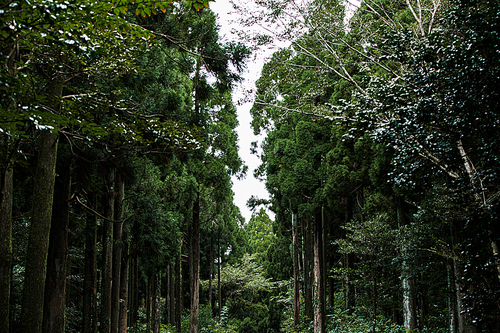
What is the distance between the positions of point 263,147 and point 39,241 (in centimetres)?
1477

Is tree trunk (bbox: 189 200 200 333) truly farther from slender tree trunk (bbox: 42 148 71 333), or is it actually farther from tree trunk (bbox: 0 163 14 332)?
tree trunk (bbox: 0 163 14 332)

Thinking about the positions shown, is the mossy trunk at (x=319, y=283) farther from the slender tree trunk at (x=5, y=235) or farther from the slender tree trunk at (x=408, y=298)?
the slender tree trunk at (x=5, y=235)

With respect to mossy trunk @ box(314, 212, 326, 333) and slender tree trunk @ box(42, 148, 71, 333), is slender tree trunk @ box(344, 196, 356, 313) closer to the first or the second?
mossy trunk @ box(314, 212, 326, 333)

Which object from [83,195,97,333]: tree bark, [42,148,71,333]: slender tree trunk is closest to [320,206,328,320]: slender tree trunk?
[83,195,97,333]: tree bark

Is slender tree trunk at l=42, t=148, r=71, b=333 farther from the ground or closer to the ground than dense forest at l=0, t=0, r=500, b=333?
closer to the ground

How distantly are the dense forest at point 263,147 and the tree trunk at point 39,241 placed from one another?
0.7 inches

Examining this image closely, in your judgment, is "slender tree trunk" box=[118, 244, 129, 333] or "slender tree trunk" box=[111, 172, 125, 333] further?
"slender tree trunk" box=[118, 244, 129, 333]

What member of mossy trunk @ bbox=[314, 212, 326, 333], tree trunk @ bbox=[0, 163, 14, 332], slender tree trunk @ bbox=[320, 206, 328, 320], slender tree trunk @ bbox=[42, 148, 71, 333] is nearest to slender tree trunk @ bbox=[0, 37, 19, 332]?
tree trunk @ bbox=[0, 163, 14, 332]

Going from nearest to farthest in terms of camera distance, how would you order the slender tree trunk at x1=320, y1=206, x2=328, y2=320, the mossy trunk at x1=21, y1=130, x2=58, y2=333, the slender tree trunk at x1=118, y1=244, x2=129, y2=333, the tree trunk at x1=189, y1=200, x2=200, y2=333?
the mossy trunk at x1=21, y1=130, x2=58, y2=333, the slender tree trunk at x1=118, y1=244, x2=129, y2=333, the tree trunk at x1=189, y1=200, x2=200, y2=333, the slender tree trunk at x1=320, y1=206, x2=328, y2=320

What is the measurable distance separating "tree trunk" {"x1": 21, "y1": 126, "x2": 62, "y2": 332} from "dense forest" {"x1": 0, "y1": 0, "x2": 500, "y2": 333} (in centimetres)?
2

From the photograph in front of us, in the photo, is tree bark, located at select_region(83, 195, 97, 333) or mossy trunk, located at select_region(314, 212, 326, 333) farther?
mossy trunk, located at select_region(314, 212, 326, 333)

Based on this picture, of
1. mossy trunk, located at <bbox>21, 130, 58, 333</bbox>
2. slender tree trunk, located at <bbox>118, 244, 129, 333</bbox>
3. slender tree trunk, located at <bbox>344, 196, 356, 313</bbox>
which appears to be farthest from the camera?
slender tree trunk, located at <bbox>344, 196, 356, 313</bbox>

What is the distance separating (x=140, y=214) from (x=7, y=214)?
5.85m

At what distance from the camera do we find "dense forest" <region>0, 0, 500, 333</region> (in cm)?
418
